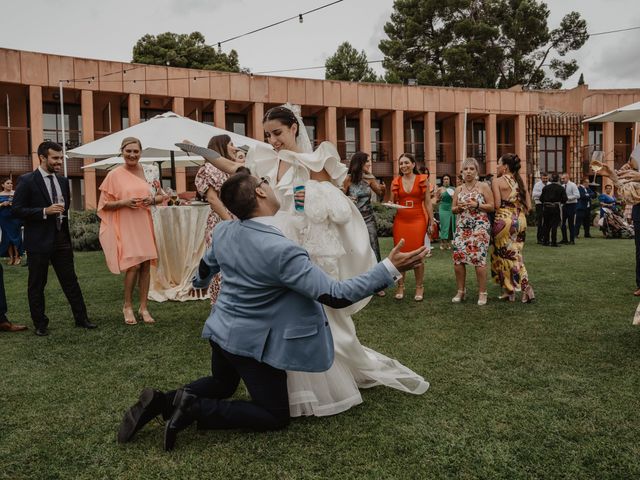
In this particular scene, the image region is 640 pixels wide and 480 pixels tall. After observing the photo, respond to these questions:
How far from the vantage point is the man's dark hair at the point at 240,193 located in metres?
2.86

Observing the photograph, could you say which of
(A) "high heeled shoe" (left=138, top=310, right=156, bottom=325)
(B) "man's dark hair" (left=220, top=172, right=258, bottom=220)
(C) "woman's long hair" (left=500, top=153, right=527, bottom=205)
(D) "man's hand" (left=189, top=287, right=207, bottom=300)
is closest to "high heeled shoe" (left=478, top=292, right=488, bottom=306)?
(C) "woman's long hair" (left=500, top=153, right=527, bottom=205)

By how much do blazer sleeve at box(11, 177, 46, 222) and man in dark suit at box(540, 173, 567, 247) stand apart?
475 inches

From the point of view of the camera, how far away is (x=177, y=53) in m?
34.2

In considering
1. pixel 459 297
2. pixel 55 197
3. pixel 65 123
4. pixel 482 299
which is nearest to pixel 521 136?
pixel 65 123

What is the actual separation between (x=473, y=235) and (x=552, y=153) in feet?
94.5

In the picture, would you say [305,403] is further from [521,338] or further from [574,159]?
[574,159]

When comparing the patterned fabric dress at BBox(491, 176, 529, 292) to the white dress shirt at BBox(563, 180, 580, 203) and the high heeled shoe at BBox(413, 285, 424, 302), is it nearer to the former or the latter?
the high heeled shoe at BBox(413, 285, 424, 302)

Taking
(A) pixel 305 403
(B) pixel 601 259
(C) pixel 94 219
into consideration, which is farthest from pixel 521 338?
(C) pixel 94 219

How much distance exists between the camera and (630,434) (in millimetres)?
2945

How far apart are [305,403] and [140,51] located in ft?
119

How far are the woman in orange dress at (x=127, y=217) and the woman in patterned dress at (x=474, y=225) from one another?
359cm

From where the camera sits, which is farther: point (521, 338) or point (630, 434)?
point (521, 338)

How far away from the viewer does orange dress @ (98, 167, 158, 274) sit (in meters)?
5.79

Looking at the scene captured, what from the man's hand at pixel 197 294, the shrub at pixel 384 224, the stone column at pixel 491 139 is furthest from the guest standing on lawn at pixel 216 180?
the stone column at pixel 491 139
